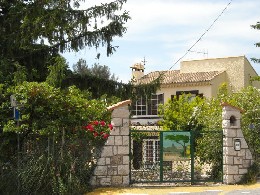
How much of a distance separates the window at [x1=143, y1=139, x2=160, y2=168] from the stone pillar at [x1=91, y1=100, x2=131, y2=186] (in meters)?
1.12

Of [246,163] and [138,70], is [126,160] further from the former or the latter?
[138,70]

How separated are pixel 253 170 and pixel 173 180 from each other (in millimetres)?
2673

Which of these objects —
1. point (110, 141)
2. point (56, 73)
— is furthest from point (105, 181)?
point (56, 73)

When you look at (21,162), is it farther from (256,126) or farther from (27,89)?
(256,126)

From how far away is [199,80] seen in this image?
32719 mm

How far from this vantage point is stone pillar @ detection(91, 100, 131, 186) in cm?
1462

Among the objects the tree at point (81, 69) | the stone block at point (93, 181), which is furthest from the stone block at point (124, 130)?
the tree at point (81, 69)

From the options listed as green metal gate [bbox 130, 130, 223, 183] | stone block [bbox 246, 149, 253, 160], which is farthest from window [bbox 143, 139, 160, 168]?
stone block [bbox 246, 149, 253, 160]

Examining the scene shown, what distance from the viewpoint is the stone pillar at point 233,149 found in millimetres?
15703

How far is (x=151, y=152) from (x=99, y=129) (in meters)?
3.78

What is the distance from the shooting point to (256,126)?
17891mm

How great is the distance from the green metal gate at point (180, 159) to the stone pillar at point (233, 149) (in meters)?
0.34

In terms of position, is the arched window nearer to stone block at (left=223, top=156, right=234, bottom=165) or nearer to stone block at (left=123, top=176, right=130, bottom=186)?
stone block at (left=223, top=156, right=234, bottom=165)

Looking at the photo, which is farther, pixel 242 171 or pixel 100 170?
pixel 242 171
